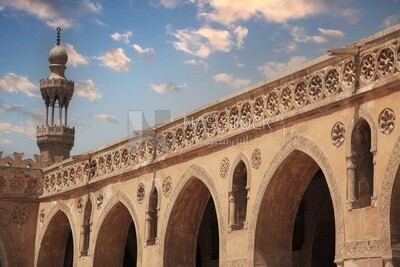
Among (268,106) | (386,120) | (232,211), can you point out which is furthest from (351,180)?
(232,211)

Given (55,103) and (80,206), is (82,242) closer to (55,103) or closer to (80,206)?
(80,206)

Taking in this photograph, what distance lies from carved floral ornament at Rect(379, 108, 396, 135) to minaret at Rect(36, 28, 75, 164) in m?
18.5

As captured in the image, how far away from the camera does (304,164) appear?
51.6 feet

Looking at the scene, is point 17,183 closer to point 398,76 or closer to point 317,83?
point 317,83

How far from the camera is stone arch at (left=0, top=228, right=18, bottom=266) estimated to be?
24859 mm

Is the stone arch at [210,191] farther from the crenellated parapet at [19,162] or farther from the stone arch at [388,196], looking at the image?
the crenellated parapet at [19,162]

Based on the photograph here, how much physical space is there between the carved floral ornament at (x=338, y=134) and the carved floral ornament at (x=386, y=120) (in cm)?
97

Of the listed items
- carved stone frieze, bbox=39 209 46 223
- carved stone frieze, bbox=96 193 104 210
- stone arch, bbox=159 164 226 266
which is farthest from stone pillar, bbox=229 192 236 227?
carved stone frieze, bbox=39 209 46 223

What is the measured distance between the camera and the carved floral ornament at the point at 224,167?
689 inches

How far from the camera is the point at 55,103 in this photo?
103 feet

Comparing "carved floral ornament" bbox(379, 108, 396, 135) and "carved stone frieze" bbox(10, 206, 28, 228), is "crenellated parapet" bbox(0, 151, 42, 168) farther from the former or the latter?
"carved floral ornament" bbox(379, 108, 396, 135)

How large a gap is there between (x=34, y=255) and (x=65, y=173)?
8.56 ft

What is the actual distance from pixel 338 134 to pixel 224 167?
12.2 feet

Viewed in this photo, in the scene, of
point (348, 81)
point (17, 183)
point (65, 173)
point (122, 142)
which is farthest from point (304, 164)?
point (17, 183)
